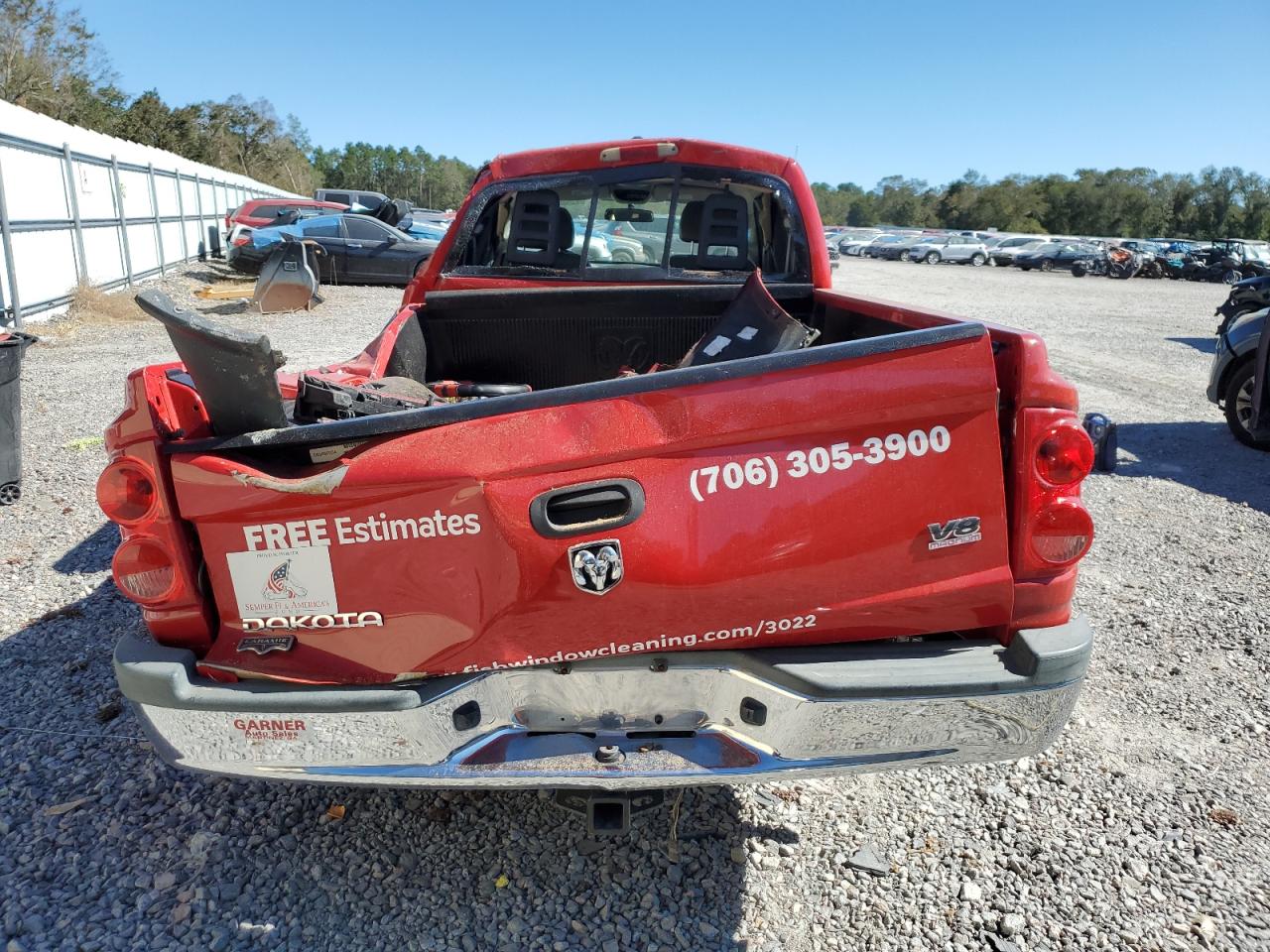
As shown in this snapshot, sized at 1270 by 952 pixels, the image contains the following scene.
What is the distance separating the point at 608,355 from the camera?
4051mm

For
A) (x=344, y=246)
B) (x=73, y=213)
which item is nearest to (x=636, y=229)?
(x=73, y=213)

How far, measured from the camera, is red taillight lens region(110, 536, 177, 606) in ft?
6.88

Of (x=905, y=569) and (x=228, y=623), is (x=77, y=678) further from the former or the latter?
(x=905, y=569)

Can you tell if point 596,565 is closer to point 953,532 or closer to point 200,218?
point 953,532

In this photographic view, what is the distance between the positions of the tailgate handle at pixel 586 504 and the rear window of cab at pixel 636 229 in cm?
254

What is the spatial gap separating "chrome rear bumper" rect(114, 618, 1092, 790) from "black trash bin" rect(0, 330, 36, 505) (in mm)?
4397

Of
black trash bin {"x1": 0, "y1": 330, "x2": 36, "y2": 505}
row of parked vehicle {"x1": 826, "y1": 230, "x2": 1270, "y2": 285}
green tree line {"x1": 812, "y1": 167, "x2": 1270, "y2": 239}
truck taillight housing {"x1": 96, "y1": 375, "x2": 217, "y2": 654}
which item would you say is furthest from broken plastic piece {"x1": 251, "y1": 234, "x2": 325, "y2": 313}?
green tree line {"x1": 812, "y1": 167, "x2": 1270, "y2": 239}

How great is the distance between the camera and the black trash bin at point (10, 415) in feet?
17.9

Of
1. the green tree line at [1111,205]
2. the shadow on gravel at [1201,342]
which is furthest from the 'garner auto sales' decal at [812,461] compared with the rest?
the green tree line at [1111,205]

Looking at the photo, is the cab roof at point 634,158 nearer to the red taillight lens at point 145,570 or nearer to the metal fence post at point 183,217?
the red taillight lens at point 145,570

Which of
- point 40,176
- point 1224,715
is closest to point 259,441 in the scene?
point 1224,715

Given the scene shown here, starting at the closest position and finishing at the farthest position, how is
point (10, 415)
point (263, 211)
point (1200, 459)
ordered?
point (10, 415) → point (1200, 459) → point (263, 211)

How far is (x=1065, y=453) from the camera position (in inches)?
83.1

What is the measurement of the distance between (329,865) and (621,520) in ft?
4.98
